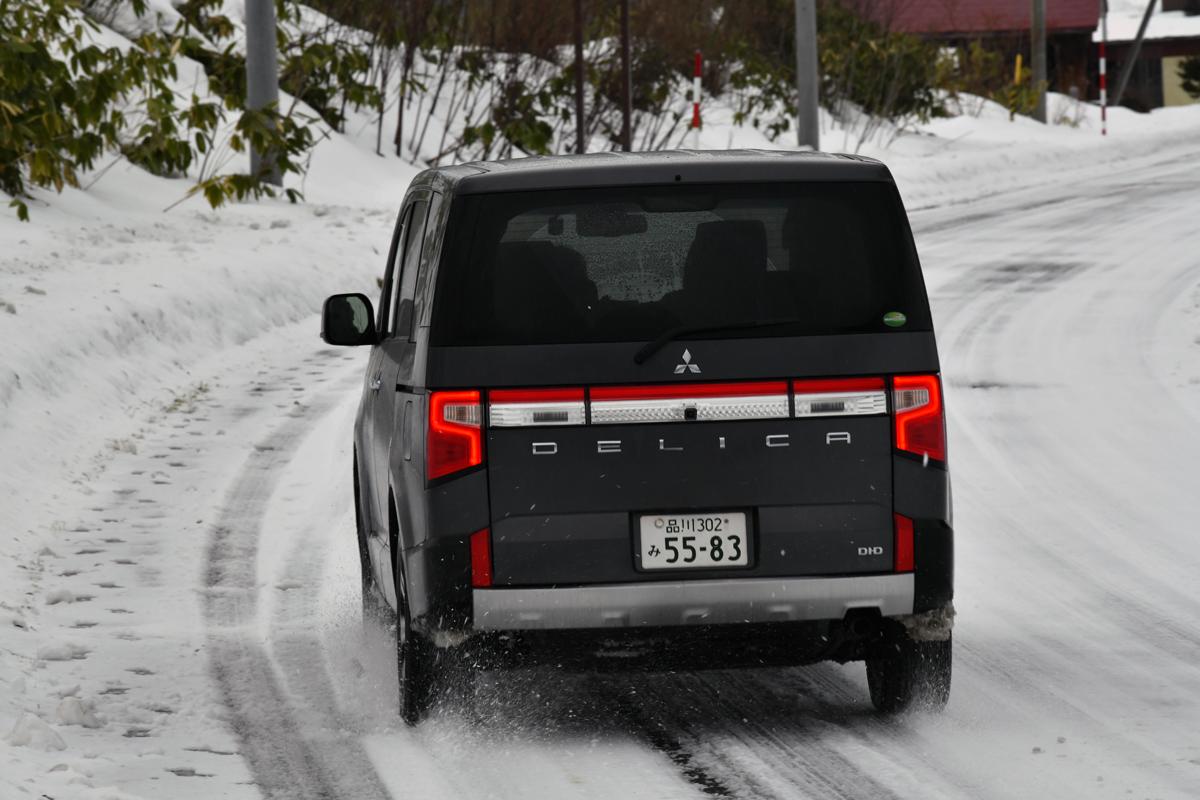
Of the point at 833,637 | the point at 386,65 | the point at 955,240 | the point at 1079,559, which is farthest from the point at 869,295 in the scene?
the point at 386,65

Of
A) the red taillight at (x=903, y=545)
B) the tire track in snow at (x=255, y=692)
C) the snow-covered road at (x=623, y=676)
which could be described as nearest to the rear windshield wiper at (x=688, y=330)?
the red taillight at (x=903, y=545)

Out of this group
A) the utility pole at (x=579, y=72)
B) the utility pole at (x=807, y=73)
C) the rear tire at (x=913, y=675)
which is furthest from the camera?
the utility pole at (x=807, y=73)

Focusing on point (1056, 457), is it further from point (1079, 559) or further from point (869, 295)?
point (869, 295)

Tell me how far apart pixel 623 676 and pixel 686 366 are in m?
1.54

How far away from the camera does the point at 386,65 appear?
2700 cm

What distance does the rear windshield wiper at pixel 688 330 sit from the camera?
5.40m

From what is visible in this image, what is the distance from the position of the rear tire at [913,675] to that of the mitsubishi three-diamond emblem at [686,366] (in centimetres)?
104

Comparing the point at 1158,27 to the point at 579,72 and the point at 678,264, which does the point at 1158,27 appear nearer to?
the point at 579,72

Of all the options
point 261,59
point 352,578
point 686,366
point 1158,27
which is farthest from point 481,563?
point 1158,27

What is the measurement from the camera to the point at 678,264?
558 cm

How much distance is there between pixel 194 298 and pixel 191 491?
16.7ft

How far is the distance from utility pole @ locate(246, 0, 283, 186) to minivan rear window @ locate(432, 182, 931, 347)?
15.2 meters

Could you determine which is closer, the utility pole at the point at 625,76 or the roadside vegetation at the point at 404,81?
the roadside vegetation at the point at 404,81

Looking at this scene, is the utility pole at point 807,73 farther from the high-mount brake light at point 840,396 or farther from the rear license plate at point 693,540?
the rear license plate at point 693,540
